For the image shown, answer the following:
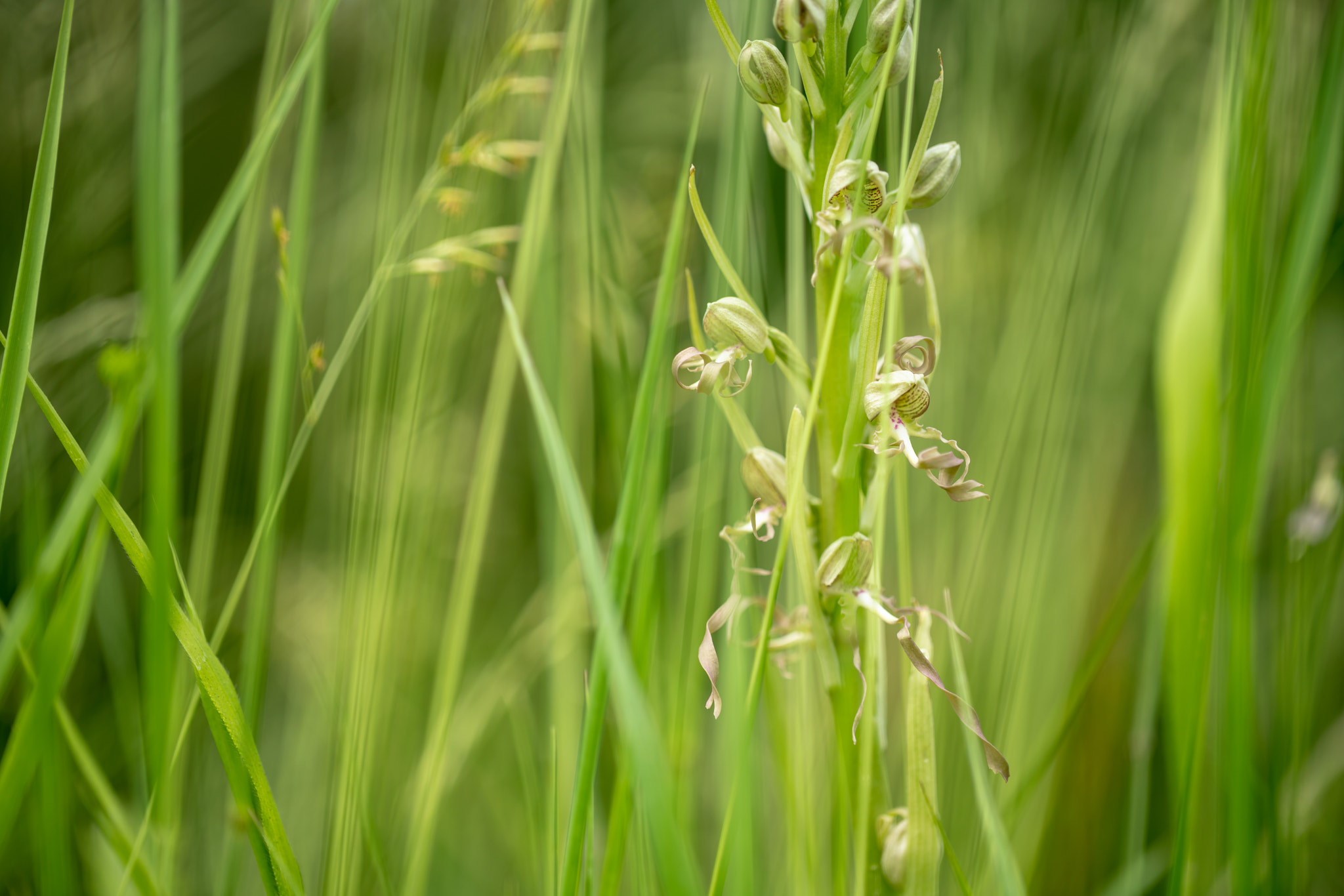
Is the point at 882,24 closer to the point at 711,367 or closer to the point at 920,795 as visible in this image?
the point at 711,367

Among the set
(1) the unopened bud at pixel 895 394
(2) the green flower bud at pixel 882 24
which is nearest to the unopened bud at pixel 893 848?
(1) the unopened bud at pixel 895 394

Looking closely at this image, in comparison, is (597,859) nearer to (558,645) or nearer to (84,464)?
(558,645)

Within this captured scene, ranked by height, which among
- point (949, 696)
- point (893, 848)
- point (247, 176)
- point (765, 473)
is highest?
point (247, 176)

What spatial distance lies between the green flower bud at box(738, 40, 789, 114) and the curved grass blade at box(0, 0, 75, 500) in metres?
0.38

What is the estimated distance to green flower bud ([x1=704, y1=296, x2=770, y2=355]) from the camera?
0.48m

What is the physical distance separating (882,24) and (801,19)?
0.05 meters

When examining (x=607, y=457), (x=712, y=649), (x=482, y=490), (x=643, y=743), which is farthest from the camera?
(x=607, y=457)

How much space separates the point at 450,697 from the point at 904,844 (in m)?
0.41

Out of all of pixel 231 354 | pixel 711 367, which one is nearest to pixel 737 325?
pixel 711 367

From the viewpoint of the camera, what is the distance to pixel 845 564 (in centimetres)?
45

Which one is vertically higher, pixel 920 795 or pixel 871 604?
pixel 871 604

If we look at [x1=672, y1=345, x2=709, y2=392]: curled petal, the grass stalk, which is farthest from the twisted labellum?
the grass stalk

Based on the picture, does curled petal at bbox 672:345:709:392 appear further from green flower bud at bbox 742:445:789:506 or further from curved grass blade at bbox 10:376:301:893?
curved grass blade at bbox 10:376:301:893

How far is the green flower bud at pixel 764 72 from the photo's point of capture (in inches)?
17.7
